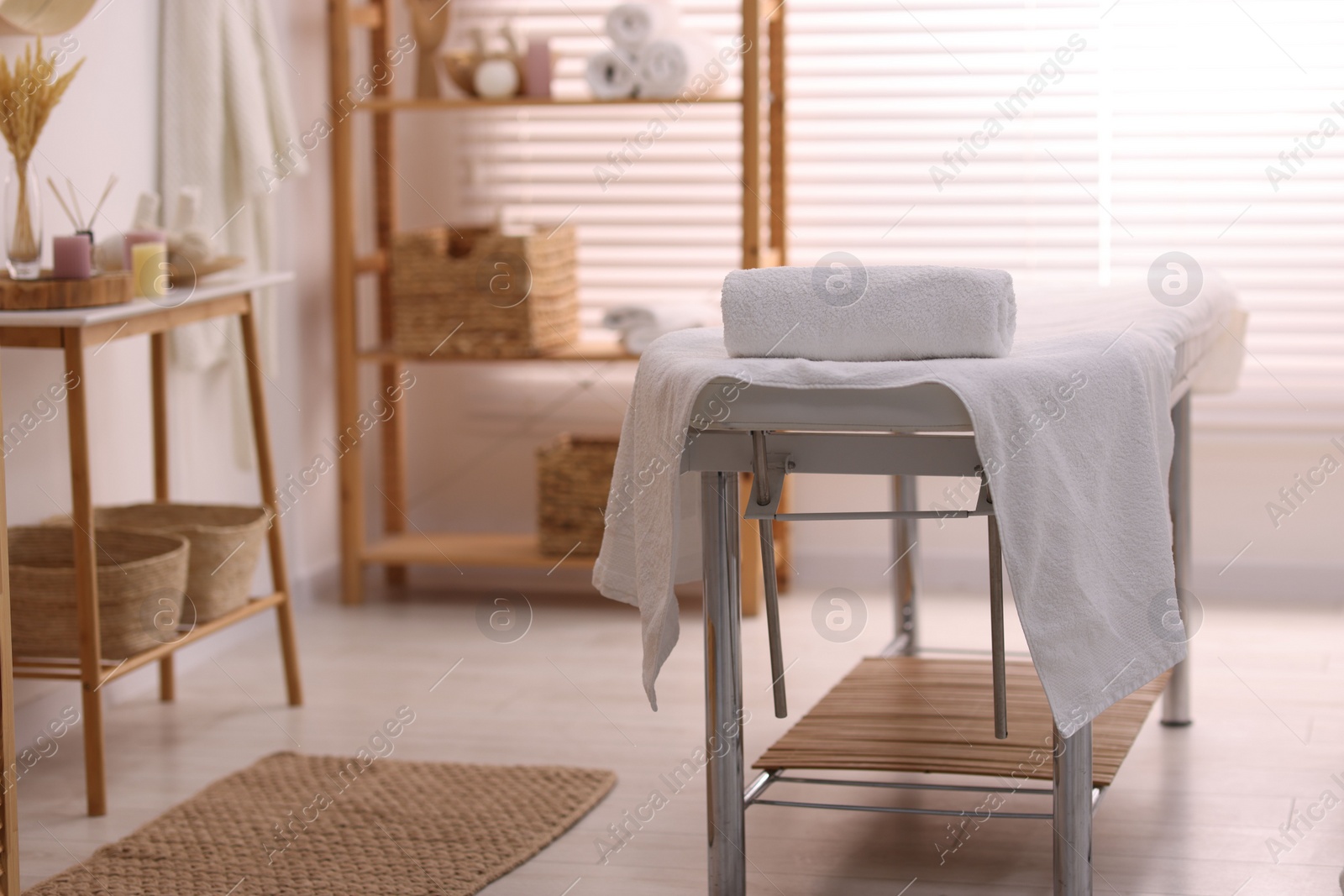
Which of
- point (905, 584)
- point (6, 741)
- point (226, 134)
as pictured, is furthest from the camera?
point (226, 134)

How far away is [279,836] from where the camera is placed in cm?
213

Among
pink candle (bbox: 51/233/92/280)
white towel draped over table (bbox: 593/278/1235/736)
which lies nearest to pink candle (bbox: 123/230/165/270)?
pink candle (bbox: 51/233/92/280)

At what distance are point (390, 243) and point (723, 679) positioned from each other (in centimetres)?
201

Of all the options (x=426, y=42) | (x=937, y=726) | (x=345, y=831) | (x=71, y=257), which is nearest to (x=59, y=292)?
(x=71, y=257)

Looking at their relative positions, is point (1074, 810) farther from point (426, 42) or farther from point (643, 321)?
point (426, 42)

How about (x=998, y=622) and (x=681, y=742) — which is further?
(x=681, y=742)

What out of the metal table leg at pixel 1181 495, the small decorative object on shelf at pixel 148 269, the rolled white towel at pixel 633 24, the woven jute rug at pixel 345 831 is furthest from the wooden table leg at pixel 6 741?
the rolled white towel at pixel 633 24

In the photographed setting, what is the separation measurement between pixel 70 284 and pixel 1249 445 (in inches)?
95.7

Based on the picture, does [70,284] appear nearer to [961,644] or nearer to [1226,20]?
[961,644]

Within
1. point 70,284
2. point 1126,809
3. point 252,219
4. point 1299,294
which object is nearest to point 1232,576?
point 1299,294

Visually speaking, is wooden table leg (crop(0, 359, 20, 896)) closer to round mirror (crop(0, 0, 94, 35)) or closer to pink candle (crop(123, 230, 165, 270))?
pink candle (crop(123, 230, 165, 270))

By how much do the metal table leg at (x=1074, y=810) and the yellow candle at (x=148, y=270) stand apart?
149 centimetres

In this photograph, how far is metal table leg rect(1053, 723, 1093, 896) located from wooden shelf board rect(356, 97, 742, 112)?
1818 mm

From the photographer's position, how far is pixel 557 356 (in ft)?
10.7
